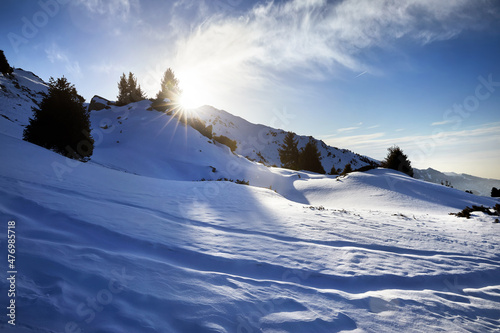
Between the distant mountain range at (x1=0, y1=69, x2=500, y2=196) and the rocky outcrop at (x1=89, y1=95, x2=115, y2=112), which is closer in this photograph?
the distant mountain range at (x1=0, y1=69, x2=500, y2=196)

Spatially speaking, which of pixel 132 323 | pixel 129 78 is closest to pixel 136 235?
pixel 132 323

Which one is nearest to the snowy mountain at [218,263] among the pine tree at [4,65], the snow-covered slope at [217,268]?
the snow-covered slope at [217,268]

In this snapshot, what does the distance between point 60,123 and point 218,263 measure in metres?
12.1

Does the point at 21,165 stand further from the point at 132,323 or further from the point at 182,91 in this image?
the point at 182,91

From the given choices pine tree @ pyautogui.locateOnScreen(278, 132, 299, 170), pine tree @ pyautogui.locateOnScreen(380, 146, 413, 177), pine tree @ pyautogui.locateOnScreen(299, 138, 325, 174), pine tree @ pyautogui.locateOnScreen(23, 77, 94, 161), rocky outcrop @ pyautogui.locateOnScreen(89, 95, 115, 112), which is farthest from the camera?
Result: pine tree @ pyautogui.locateOnScreen(278, 132, 299, 170)

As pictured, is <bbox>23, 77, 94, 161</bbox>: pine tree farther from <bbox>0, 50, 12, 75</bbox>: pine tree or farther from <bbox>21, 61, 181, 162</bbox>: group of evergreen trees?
<bbox>0, 50, 12, 75</bbox>: pine tree

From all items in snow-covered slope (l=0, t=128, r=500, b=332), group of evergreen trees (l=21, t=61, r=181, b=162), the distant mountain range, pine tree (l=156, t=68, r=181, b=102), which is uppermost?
pine tree (l=156, t=68, r=181, b=102)

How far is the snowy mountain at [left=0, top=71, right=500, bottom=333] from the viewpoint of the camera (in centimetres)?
217

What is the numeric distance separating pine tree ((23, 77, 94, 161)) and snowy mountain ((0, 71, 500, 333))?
3884mm

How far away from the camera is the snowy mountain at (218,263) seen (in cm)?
217

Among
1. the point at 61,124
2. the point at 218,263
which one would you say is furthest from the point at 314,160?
the point at 218,263

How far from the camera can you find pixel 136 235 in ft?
12.5

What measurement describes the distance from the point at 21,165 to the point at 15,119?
14651mm

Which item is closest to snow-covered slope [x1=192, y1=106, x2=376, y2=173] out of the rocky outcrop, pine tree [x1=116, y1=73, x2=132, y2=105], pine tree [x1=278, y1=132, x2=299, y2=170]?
pine tree [x1=278, y1=132, x2=299, y2=170]
